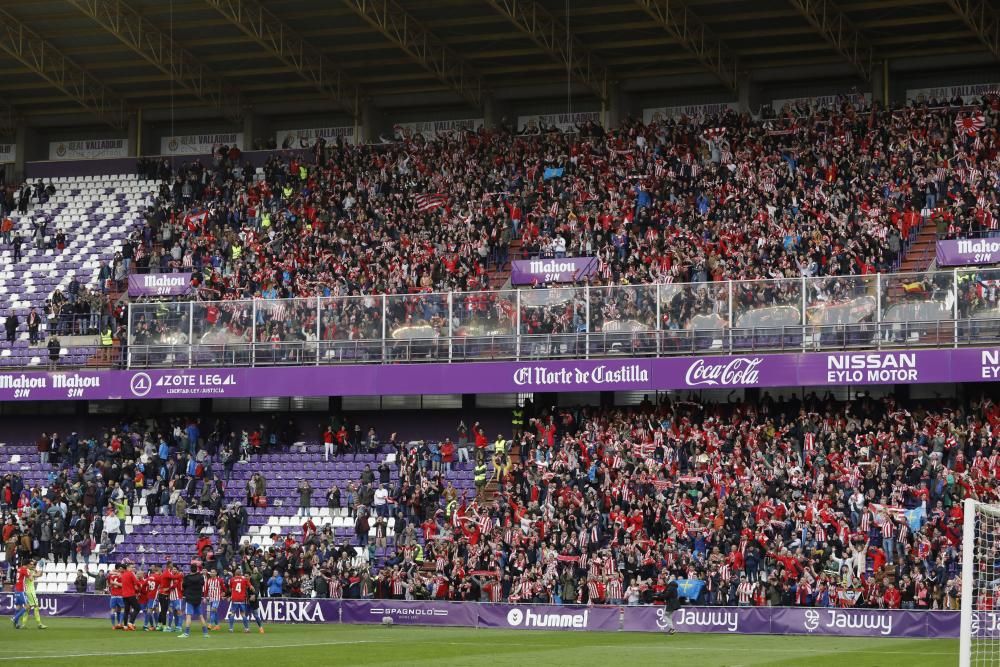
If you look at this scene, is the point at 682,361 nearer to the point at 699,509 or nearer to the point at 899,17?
the point at 699,509

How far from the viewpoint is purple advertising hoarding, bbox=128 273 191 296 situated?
54531 mm

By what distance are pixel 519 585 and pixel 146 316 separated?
16.1 meters

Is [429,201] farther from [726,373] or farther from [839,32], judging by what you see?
[726,373]

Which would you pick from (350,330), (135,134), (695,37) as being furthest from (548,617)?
(135,134)

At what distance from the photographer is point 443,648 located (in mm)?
31297

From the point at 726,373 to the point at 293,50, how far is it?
22190 millimetres

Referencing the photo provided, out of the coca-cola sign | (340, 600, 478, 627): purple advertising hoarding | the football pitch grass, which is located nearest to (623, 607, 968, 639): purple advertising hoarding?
the football pitch grass

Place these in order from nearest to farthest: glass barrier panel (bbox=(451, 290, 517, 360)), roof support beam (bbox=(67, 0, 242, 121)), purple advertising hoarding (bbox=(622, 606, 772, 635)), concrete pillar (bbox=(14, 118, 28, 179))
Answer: purple advertising hoarding (bbox=(622, 606, 772, 635)), glass barrier panel (bbox=(451, 290, 517, 360)), roof support beam (bbox=(67, 0, 242, 121)), concrete pillar (bbox=(14, 118, 28, 179))

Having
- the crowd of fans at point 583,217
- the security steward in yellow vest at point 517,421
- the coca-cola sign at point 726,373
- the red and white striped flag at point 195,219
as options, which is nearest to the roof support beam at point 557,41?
the crowd of fans at point 583,217

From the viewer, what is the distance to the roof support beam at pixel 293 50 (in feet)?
177

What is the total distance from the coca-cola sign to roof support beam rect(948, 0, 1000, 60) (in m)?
13.8

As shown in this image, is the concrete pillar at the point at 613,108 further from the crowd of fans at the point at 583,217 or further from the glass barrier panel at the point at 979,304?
the glass barrier panel at the point at 979,304

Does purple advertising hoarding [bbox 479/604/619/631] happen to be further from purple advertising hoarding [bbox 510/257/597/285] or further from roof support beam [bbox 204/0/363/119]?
roof support beam [bbox 204/0/363/119]

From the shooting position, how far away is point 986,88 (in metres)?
55.2
